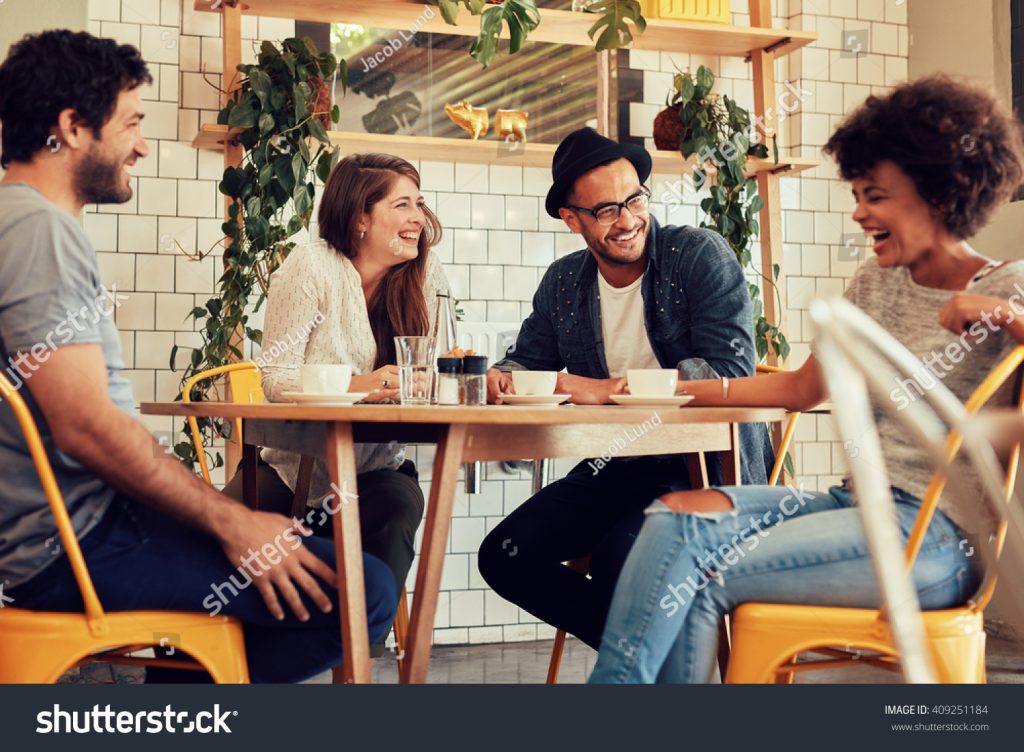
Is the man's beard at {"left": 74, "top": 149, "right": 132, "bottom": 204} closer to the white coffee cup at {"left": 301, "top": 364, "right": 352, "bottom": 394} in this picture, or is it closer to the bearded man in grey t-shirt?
the bearded man in grey t-shirt

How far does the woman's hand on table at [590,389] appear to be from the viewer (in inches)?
81.6

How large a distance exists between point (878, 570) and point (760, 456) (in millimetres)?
1789

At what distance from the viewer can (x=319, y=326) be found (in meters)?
2.70

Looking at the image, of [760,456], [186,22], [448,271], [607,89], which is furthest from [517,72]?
[760,456]

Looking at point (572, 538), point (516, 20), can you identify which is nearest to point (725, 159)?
point (516, 20)

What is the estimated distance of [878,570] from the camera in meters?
0.67

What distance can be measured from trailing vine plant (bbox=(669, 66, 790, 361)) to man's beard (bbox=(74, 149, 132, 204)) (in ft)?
8.23

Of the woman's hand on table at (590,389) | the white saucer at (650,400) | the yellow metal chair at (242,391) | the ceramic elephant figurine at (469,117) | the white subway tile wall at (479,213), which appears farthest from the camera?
the ceramic elephant figurine at (469,117)

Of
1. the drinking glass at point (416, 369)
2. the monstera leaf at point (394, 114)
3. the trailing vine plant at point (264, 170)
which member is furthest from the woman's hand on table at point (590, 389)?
the monstera leaf at point (394, 114)

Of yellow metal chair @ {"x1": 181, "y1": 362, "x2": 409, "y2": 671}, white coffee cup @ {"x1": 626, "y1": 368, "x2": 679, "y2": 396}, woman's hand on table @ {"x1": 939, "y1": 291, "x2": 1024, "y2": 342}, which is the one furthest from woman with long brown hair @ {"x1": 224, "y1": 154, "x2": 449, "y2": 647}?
woman's hand on table @ {"x1": 939, "y1": 291, "x2": 1024, "y2": 342}

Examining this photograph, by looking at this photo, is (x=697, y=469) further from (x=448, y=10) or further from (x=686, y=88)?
(x=686, y=88)

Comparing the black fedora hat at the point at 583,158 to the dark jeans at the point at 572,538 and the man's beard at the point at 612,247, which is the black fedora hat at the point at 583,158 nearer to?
the man's beard at the point at 612,247

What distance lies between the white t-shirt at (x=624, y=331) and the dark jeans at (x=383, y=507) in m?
0.56

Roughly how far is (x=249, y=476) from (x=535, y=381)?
0.88m
